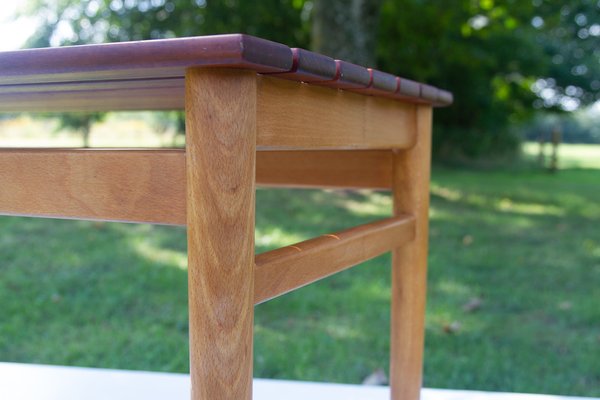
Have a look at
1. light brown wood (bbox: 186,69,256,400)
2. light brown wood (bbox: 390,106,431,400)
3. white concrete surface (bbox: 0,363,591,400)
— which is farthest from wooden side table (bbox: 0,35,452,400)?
white concrete surface (bbox: 0,363,591,400)

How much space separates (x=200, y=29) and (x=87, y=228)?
11.8ft

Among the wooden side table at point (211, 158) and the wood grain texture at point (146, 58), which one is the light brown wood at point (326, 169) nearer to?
the wooden side table at point (211, 158)

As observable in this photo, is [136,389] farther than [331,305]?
No

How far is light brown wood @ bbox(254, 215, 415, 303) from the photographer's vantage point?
80 cm

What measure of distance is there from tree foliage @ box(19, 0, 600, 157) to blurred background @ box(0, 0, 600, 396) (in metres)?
0.03

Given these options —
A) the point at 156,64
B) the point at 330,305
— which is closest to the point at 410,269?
the point at 156,64

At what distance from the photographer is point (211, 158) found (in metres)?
0.68

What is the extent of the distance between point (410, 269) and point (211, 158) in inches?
28.4

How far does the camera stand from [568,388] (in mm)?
2053

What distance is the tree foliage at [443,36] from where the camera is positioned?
707 centimetres

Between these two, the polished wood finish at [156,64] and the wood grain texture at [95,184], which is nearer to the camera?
the polished wood finish at [156,64]

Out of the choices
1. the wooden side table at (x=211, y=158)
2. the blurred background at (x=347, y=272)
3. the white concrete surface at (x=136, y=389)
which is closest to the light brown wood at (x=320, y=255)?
the wooden side table at (x=211, y=158)

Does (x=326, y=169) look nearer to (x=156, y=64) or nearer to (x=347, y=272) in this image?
(x=156, y=64)

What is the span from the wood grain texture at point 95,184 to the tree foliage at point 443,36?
Result: 4543 millimetres
